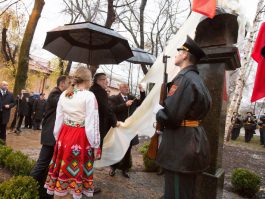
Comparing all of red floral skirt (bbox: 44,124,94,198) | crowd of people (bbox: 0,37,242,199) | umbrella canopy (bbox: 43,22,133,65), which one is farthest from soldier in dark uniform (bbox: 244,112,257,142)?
red floral skirt (bbox: 44,124,94,198)

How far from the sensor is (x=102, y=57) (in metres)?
5.95

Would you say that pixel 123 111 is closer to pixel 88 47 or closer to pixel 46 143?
pixel 88 47

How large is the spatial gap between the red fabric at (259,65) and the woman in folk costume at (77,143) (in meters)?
2.51

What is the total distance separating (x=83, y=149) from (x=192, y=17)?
111 inches

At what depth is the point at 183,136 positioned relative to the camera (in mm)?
2941

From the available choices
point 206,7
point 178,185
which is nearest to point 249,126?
point 206,7

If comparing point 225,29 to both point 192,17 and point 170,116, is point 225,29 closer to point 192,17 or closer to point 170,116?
point 192,17

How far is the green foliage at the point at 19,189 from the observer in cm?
358

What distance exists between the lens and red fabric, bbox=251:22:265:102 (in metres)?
4.18

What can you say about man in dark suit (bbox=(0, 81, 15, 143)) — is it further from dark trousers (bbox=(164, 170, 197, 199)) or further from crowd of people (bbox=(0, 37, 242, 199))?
dark trousers (bbox=(164, 170, 197, 199))

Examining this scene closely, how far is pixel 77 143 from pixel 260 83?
9.57 ft

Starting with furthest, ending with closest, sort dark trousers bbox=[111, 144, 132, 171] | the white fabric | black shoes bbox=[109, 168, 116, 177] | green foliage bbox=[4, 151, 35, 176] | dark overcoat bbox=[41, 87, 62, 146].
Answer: dark trousers bbox=[111, 144, 132, 171] < black shoes bbox=[109, 168, 116, 177] < green foliage bbox=[4, 151, 35, 176] < the white fabric < dark overcoat bbox=[41, 87, 62, 146]

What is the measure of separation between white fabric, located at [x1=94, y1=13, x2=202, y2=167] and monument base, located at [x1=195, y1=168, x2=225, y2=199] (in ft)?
3.82

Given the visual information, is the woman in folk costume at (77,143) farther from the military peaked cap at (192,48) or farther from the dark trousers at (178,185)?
the military peaked cap at (192,48)
